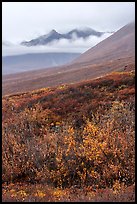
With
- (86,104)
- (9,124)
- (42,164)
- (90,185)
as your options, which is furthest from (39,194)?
(86,104)

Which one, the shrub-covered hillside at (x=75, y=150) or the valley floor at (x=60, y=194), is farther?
the shrub-covered hillside at (x=75, y=150)

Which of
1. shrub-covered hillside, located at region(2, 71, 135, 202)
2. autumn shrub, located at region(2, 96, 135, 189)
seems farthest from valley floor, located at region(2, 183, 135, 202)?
autumn shrub, located at region(2, 96, 135, 189)

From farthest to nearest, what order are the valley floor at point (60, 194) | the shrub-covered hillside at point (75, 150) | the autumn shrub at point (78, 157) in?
the shrub-covered hillside at point (75, 150), the autumn shrub at point (78, 157), the valley floor at point (60, 194)

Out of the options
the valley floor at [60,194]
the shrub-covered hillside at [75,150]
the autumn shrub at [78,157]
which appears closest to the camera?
the valley floor at [60,194]

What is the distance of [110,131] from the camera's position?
15.8 m

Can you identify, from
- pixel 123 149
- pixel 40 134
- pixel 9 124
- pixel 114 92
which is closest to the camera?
pixel 123 149

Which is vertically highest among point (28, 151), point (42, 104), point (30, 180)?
point (42, 104)

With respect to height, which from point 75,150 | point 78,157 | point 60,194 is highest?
point 75,150

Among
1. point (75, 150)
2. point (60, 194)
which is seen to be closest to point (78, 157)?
point (75, 150)

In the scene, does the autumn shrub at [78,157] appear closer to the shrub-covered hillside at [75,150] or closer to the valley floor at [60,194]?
the shrub-covered hillside at [75,150]

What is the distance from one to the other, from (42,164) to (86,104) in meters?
8.09

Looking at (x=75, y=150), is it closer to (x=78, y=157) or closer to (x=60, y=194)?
(x=78, y=157)

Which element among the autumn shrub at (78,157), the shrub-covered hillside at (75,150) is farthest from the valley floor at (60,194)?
the autumn shrub at (78,157)

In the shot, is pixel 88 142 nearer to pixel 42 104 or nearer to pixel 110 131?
pixel 110 131
